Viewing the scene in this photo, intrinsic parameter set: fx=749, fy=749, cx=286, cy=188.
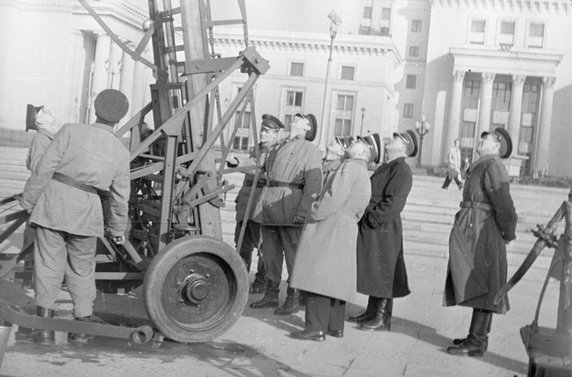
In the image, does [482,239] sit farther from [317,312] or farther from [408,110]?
[317,312]

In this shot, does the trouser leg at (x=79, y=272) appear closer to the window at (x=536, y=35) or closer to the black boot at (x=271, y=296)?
the black boot at (x=271, y=296)

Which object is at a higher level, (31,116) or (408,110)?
(408,110)

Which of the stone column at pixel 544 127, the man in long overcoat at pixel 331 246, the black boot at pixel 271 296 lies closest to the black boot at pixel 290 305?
the black boot at pixel 271 296

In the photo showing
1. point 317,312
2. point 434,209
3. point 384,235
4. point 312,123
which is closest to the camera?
point 317,312

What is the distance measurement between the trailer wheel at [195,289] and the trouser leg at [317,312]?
51cm

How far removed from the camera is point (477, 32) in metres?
4.71

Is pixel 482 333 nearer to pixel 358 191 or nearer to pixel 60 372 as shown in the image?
pixel 358 191

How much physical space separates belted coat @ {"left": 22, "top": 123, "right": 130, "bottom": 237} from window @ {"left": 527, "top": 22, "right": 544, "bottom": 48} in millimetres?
2439

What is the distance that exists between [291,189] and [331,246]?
38.4 inches

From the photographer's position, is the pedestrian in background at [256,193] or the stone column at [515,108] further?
the pedestrian in background at [256,193]

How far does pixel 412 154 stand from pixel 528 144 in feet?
2.53

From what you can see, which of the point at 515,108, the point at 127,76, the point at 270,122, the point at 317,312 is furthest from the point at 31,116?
the point at 515,108

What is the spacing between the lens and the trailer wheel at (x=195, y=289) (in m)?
4.07

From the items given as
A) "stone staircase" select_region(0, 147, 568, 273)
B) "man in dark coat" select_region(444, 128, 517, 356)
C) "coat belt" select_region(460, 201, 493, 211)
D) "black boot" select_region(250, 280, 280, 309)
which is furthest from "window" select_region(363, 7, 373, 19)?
"black boot" select_region(250, 280, 280, 309)
